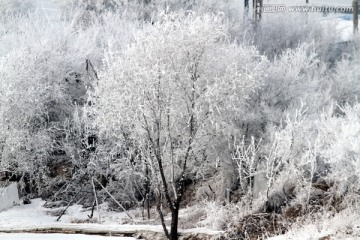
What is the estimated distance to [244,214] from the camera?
17.7 m

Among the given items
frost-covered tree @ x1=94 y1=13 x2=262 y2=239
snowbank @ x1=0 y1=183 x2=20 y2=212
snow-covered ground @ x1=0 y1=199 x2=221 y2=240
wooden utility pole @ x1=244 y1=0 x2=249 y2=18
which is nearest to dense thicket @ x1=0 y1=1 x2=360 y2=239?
frost-covered tree @ x1=94 y1=13 x2=262 y2=239

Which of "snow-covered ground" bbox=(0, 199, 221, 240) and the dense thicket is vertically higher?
the dense thicket

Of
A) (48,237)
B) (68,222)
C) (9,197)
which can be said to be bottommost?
(68,222)

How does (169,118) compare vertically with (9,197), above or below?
above

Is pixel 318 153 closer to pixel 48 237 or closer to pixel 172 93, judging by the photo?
pixel 172 93

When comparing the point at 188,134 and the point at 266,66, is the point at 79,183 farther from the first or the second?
the point at 266,66

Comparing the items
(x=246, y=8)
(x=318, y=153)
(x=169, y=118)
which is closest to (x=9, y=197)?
(x=169, y=118)

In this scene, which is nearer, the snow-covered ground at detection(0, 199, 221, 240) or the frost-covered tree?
the frost-covered tree

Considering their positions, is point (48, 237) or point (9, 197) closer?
point (48, 237)

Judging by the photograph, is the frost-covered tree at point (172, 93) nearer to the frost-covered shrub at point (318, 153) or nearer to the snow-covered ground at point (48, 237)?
the frost-covered shrub at point (318, 153)

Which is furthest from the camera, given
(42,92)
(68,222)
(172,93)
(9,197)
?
(42,92)

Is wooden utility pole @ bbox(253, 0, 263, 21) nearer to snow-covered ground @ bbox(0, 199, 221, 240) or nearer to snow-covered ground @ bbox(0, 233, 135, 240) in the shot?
snow-covered ground @ bbox(0, 199, 221, 240)

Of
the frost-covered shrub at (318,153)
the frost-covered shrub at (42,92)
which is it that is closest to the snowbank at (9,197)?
the frost-covered shrub at (42,92)

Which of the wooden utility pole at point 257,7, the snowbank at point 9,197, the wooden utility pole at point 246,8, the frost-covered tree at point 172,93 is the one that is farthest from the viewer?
the wooden utility pole at point 246,8
